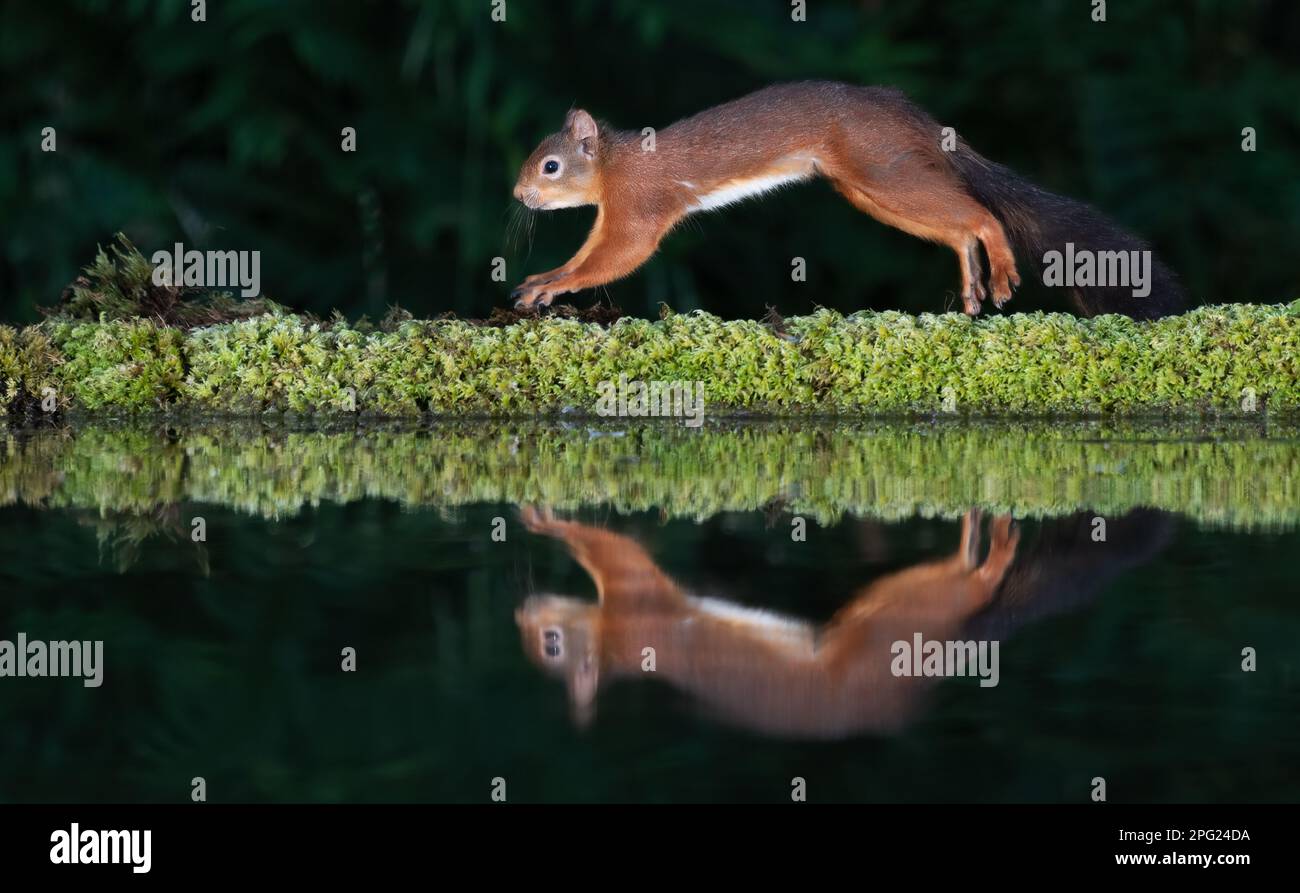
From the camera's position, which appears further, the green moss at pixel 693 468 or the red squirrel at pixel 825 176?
the red squirrel at pixel 825 176

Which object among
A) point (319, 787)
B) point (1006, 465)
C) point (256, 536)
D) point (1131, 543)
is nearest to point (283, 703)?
point (319, 787)

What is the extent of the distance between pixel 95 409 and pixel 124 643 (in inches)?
82.8

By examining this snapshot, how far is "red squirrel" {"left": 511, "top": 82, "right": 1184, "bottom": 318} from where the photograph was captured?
13.4 ft

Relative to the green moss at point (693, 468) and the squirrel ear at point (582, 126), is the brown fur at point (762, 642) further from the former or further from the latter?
the squirrel ear at point (582, 126)

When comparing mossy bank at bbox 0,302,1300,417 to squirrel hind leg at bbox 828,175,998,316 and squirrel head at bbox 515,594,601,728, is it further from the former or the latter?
squirrel head at bbox 515,594,601,728

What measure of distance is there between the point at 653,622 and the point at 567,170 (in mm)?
2533

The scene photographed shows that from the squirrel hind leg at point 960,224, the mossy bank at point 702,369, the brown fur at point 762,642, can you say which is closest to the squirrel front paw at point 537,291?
the mossy bank at point 702,369

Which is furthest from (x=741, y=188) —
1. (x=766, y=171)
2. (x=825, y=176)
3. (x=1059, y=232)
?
(x=1059, y=232)

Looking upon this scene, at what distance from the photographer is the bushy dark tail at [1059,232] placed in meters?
4.12

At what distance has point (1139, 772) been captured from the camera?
1.49 meters

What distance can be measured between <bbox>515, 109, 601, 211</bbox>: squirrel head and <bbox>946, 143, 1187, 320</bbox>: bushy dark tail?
969mm

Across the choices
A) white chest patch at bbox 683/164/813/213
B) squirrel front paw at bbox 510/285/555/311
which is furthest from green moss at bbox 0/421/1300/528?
white chest patch at bbox 683/164/813/213

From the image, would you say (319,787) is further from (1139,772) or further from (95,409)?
(95,409)

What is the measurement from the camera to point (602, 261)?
13.8ft
